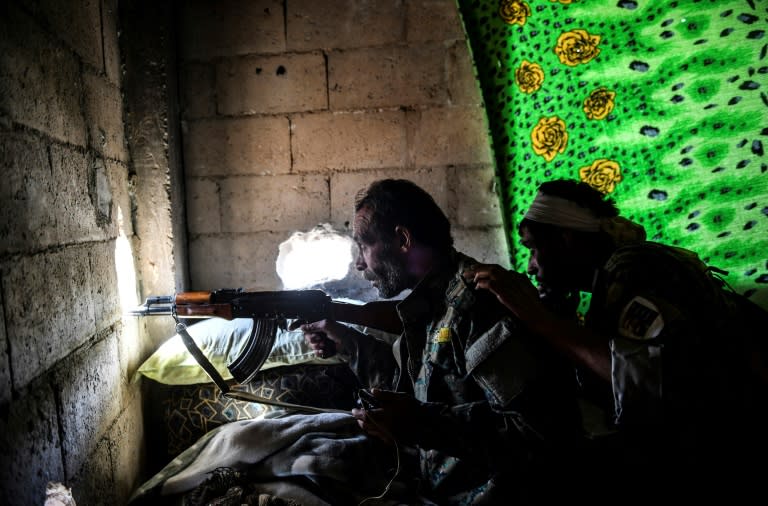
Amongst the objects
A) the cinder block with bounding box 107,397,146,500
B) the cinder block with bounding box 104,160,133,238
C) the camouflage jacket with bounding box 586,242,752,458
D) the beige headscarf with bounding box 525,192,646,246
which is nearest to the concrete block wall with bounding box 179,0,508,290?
the cinder block with bounding box 104,160,133,238

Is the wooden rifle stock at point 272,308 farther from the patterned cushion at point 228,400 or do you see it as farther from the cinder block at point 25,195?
the cinder block at point 25,195

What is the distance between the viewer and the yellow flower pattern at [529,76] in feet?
8.21

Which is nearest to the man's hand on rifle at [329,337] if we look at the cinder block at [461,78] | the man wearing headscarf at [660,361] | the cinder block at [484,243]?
the man wearing headscarf at [660,361]

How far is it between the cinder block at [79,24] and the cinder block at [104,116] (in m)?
0.08

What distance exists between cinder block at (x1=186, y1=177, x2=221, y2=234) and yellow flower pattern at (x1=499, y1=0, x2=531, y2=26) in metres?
1.88

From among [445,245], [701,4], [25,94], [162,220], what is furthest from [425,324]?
[701,4]

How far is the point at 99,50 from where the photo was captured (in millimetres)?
2016

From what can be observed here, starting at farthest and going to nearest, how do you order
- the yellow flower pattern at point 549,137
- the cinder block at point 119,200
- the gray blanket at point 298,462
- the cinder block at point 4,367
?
the yellow flower pattern at point 549,137 < the cinder block at point 119,200 < the gray blanket at point 298,462 < the cinder block at point 4,367

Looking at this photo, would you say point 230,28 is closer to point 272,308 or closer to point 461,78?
point 461,78

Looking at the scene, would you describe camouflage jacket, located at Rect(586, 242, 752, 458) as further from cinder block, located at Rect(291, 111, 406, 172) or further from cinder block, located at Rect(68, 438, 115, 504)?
cinder block, located at Rect(68, 438, 115, 504)

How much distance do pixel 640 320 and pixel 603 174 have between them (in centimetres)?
114

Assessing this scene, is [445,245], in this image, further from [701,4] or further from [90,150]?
[701,4]

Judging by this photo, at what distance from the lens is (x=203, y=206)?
290 centimetres

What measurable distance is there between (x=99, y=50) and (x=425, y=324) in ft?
5.83
